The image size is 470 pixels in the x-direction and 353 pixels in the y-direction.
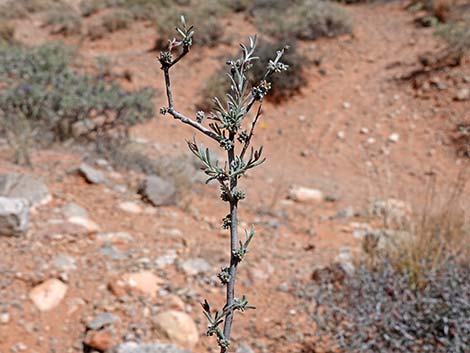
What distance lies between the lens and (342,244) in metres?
3.74

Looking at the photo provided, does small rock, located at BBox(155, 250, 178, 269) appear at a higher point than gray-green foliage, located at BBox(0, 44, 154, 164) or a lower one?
lower

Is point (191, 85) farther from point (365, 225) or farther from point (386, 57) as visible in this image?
point (365, 225)

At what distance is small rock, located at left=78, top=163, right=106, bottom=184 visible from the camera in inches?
147

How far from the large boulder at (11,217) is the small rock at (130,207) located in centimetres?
76

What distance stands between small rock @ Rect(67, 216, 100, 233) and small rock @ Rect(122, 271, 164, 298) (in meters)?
0.48

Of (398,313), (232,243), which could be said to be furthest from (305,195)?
(232,243)

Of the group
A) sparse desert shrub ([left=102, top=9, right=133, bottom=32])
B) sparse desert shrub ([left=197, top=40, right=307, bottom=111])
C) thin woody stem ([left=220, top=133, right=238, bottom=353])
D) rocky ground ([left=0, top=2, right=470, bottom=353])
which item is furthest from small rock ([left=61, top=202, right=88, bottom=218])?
sparse desert shrub ([left=102, top=9, right=133, bottom=32])

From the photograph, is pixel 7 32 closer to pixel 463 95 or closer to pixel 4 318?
pixel 463 95

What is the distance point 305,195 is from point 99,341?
307cm

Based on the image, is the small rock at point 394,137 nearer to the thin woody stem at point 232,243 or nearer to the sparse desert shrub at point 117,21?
the thin woody stem at point 232,243

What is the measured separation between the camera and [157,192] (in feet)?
12.5

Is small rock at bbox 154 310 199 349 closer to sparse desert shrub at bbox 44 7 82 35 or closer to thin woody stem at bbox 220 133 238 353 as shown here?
thin woody stem at bbox 220 133 238 353

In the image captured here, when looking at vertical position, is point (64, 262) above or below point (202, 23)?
below

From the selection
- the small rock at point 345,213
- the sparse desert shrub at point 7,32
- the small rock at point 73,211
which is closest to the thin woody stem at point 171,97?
the small rock at point 73,211
